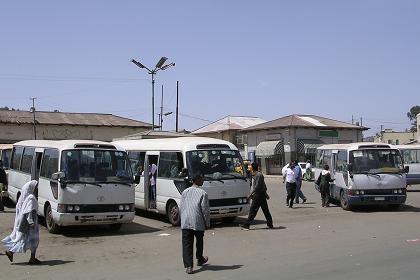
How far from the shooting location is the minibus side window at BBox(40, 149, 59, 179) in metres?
13.6

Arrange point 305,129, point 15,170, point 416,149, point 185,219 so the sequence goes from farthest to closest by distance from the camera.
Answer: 1. point 305,129
2. point 416,149
3. point 15,170
4. point 185,219

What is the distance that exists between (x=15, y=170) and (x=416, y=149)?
2073cm

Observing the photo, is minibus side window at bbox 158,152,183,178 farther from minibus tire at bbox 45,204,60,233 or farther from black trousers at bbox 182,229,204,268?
black trousers at bbox 182,229,204,268

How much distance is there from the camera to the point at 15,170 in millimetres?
17969

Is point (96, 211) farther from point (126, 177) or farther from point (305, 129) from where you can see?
point (305, 129)

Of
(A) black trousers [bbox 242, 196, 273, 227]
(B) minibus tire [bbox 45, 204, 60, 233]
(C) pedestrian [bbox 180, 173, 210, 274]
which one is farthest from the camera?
(A) black trousers [bbox 242, 196, 273, 227]

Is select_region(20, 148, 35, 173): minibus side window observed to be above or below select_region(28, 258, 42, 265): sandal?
above

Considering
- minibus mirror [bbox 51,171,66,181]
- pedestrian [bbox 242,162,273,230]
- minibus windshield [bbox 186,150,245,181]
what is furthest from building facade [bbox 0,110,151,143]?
pedestrian [bbox 242,162,273,230]

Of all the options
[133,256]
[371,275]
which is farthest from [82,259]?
[371,275]

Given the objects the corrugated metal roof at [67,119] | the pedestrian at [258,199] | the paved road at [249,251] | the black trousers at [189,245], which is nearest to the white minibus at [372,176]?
the paved road at [249,251]

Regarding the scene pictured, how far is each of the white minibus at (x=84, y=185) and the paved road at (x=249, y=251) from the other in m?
0.56

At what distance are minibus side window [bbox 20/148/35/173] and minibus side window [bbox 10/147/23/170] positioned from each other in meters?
0.55

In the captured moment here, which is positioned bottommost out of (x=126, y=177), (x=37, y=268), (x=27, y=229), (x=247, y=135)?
(x=37, y=268)

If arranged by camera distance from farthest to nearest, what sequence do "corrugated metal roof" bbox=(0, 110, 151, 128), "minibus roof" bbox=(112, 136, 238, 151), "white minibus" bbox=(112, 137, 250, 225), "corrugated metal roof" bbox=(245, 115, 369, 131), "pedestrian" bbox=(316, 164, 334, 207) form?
"corrugated metal roof" bbox=(0, 110, 151, 128), "corrugated metal roof" bbox=(245, 115, 369, 131), "pedestrian" bbox=(316, 164, 334, 207), "minibus roof" bbox=(112, 136, 238, 151), "white minibus" bbox=(112, 137, 250, 225)
